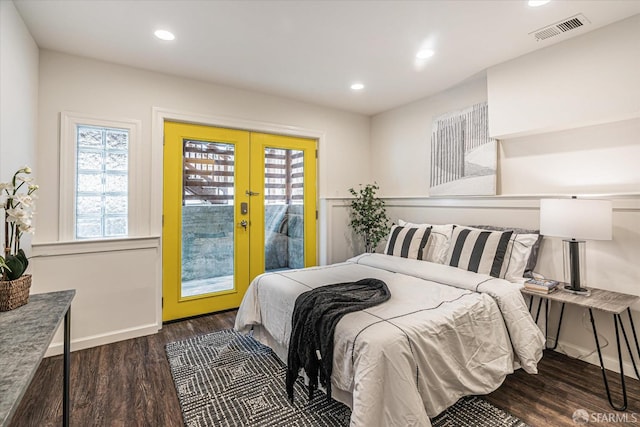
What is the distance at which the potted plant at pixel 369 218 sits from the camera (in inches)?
166

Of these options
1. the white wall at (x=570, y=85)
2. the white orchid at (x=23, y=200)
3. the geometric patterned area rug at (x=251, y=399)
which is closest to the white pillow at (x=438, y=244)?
the white wall at (x=570, y=85)

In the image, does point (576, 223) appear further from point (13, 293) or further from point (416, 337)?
point (13, 293)

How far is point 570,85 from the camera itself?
2.47 meters

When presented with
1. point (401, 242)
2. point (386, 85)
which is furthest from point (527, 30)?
point (401, 242)

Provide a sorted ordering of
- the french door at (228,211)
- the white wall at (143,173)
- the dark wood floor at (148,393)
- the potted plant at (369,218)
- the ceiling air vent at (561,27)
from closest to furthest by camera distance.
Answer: the dark wood floor at (148,393) < the ceiling air vent at (561,27) < the white wall at (143,173) < the french door at (228,211) < the potted plant at (369,218)

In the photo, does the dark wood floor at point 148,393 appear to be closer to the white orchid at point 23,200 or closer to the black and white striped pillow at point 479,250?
the black and white striped pillow at point 479,250

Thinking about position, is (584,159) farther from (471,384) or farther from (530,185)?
(471,384)

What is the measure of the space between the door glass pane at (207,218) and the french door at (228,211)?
10 millimetres

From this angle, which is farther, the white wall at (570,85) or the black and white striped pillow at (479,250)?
the black and white striped pillow at (479,250)

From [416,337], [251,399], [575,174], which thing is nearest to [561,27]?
[575,174]

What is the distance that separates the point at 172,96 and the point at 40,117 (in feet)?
3.54

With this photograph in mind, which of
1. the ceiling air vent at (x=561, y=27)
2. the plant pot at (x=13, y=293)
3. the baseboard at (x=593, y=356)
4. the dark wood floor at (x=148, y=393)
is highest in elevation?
the ceiling air vent at (x=561, y=27)

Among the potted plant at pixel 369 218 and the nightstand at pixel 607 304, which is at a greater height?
the potted plant at pixel 369 218

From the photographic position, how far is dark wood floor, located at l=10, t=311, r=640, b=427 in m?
1.82
